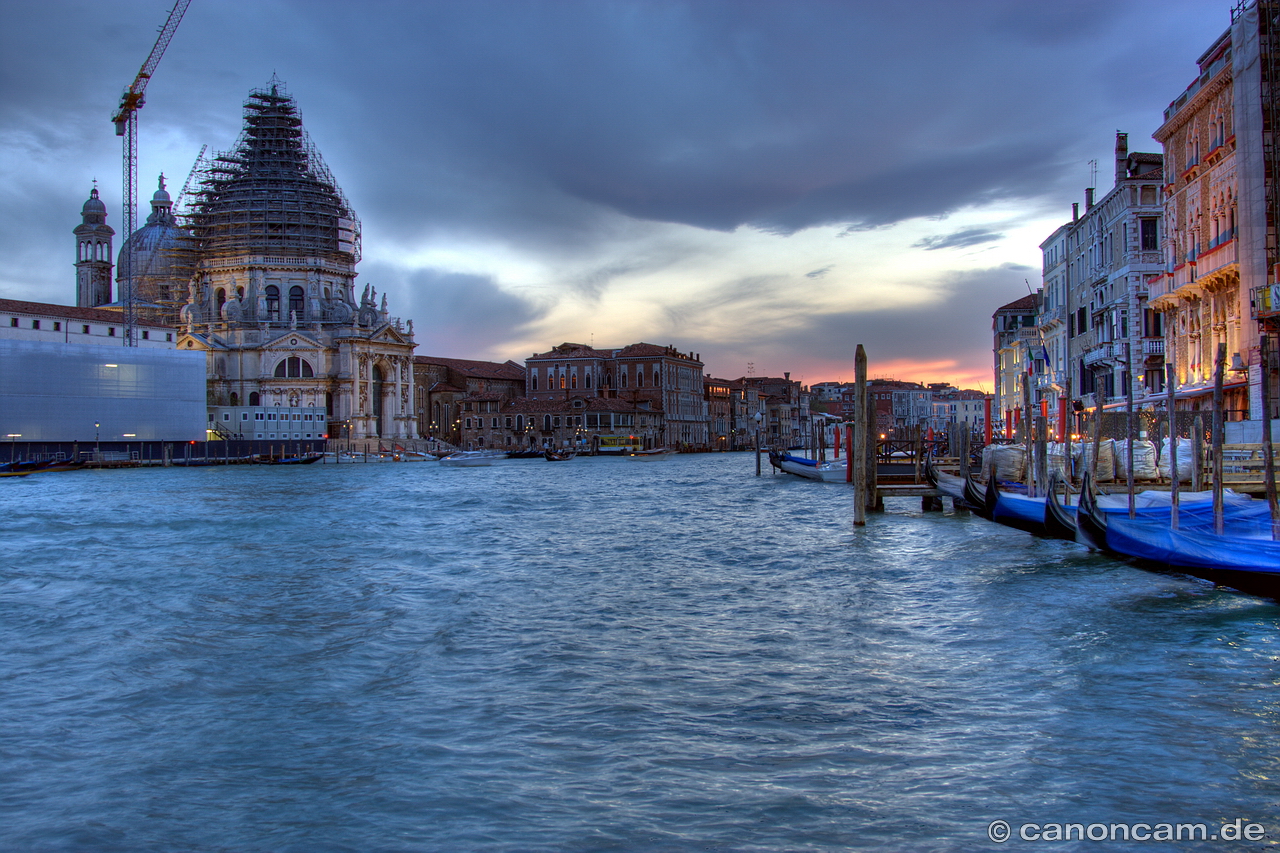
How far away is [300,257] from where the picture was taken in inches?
2741

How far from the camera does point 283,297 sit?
69938 millimetres

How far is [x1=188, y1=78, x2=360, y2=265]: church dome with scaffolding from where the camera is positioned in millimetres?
68125

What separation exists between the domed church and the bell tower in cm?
1737

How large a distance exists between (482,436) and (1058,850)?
241ft

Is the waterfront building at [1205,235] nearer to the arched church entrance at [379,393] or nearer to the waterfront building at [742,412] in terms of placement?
the arched church entrance at [379,393]

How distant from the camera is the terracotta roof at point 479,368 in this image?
81500 millimetres

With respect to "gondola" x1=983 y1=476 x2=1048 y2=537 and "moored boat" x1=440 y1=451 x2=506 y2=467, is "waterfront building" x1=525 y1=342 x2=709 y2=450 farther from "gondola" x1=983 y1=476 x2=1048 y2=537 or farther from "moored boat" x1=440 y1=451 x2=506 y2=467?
"gondola" x1=983 y1=476 x2=1048 y2=537

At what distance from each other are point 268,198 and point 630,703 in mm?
68606

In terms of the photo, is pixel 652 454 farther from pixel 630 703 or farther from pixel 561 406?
pixel 630 703

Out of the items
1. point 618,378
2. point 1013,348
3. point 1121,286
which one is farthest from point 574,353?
point 1121,286

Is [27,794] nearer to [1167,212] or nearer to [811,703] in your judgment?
[811,703]

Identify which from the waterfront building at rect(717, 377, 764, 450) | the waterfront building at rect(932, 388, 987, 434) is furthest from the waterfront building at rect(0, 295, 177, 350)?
the waterfront building at rect(932, 388, 987, 434)

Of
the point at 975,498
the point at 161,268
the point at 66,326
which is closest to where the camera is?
the point at 975,498

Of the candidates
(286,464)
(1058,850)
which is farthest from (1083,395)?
(286,464)
